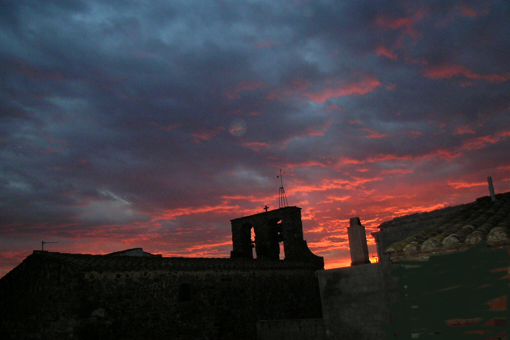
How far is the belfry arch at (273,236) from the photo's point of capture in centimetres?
2219

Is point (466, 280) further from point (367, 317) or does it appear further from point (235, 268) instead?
point (235, 268)

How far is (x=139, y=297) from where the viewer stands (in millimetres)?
13898

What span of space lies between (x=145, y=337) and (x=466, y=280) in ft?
39.1

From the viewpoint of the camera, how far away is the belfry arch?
72.8ft

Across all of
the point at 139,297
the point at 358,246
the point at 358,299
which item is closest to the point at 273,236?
the point at 139,297

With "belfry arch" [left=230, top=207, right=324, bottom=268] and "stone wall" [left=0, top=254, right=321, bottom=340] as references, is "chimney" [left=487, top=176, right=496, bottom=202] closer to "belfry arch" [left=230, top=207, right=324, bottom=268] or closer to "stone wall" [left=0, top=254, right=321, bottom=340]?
"stone wall" [left=0, top=254, right=321, bottom=340]

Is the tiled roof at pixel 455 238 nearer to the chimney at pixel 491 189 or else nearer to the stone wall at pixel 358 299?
the stone wall at pixel 358 299

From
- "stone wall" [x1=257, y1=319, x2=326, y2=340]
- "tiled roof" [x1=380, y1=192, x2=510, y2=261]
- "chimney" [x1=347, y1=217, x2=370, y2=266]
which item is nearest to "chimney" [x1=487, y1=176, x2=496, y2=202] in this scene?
"tiled roof" [x1=380, y1=192, x2=510, y2=261]

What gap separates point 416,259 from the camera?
5520 millimetres

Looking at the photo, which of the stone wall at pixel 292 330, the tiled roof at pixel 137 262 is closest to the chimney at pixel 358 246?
the stone wall at pixel 292 330

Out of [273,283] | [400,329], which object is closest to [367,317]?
[400,329]

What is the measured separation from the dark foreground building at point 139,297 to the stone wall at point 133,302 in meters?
0.03

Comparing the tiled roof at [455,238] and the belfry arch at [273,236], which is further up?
the belfry arch at [273,236]

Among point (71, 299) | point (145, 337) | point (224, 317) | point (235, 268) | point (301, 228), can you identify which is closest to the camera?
point (71, 299)
